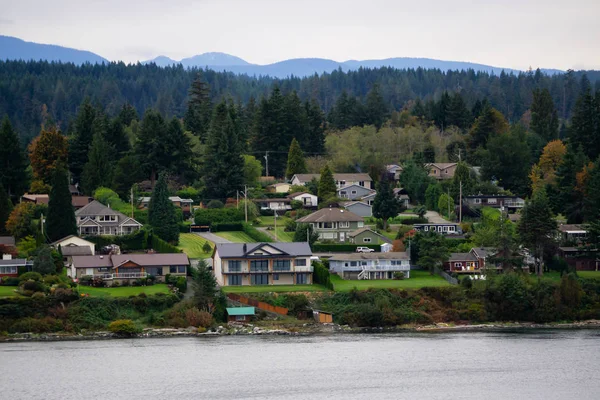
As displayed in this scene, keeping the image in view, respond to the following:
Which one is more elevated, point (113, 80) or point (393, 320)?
point (113, 80)

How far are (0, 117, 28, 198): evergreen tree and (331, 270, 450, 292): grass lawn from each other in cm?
2493

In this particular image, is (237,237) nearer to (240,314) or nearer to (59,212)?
(59,212)

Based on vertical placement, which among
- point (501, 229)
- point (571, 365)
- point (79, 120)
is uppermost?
point (79, 120)

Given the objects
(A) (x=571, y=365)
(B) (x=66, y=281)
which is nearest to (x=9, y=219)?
(B) (x=66, y=281)

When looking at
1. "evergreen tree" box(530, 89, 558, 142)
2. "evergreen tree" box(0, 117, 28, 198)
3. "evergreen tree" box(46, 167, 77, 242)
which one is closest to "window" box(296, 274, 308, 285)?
"evergreen tree" box(46, 167, 77, 242)

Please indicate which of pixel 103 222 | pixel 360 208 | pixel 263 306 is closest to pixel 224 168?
pixel 360 208

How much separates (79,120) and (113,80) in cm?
10175

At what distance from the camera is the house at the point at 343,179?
83.8 m

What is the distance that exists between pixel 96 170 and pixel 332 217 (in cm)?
1785

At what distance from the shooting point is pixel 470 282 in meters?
55.5

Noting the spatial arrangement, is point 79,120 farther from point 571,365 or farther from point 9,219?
point 571,365

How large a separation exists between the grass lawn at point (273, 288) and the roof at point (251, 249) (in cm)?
195

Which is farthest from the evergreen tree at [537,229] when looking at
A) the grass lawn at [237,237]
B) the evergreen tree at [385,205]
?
the grass lawn at [237,237]

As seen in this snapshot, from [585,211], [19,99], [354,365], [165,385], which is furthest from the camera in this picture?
[19,99]
